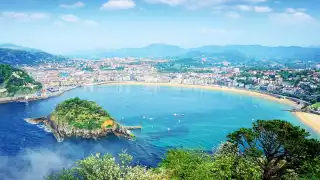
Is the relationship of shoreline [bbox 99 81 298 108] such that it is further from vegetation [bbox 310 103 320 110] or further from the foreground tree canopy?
the foreground tree canopy

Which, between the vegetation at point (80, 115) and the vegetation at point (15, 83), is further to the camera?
the vegetation at point (15, 83)

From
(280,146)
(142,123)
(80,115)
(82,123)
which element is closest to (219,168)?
(280,146)

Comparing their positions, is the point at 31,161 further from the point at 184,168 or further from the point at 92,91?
the point at 92,91

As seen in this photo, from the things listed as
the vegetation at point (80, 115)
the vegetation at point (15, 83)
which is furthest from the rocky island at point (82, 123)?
the vegetation at point (15, 83)

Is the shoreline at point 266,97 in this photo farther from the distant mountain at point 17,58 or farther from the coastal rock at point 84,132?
the distant mountain at point 17,58

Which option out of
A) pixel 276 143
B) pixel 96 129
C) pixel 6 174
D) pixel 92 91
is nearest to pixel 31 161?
pixel 6 174

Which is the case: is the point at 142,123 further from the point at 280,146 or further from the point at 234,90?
the point at 234,90
